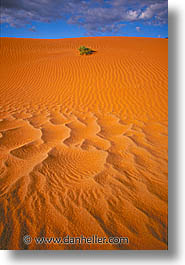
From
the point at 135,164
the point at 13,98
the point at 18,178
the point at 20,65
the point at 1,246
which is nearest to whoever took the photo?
the point at 1,246

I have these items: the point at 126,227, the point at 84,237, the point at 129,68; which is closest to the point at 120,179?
the point at 126,227

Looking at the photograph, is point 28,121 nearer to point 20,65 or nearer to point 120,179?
point 120,179

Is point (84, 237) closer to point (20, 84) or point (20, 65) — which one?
point (20, 84)

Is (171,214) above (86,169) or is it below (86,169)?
below

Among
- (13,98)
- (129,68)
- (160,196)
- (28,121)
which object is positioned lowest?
(160,196)

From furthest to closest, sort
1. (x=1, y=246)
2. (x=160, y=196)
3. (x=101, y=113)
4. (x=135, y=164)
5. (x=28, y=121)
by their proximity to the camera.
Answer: (x=101, y=113) → (x=28, y=121) → (x=135, y=164) → (x=160, y=196) → (x=1, y=246)

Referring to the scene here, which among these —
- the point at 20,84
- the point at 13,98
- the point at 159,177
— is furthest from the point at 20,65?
the point at 159,177

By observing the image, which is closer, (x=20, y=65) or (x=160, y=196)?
(x=160, y=196)

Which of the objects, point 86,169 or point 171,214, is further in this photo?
point 86,169

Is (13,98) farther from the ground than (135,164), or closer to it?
farther from the ground
